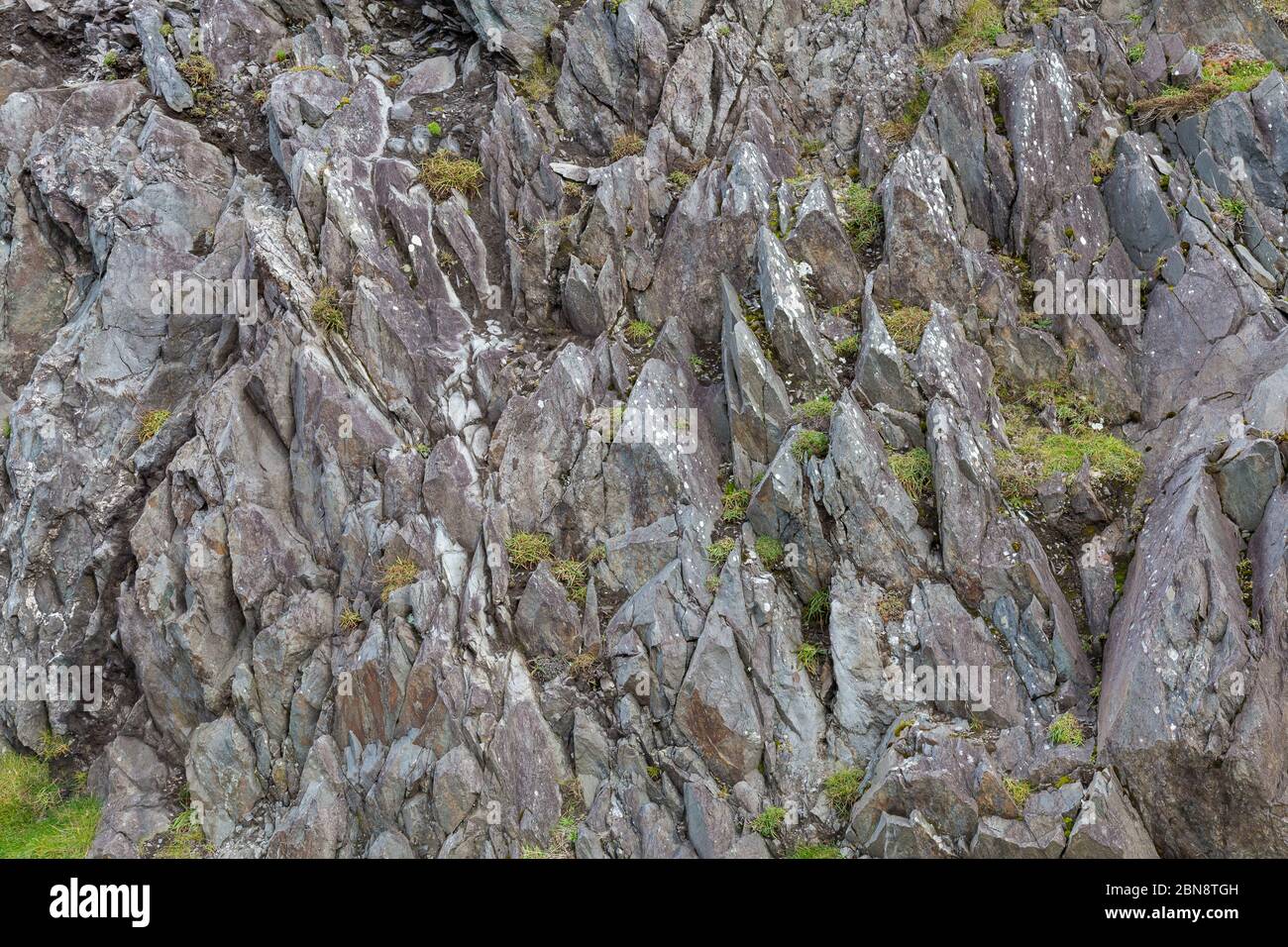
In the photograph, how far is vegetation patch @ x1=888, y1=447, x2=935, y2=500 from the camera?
50.2 ft

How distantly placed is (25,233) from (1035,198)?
23.6 m

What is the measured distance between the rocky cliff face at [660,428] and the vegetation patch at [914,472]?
0.09 metres

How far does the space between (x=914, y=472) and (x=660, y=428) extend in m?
4.76

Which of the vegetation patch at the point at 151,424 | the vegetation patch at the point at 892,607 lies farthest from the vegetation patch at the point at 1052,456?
the vegetation patch at the point at 151,424

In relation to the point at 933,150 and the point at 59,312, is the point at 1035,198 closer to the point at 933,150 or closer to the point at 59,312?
the point at 933,150

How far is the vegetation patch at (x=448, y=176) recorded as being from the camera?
19703 mm

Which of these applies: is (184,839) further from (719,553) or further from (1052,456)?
(1052,456)

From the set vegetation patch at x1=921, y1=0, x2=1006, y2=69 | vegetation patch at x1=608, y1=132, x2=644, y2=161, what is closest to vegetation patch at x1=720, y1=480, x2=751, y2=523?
vegetation patch at x1=608, y1=132, x2=644, y2=161

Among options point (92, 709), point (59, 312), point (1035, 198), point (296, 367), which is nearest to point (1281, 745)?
point (1035, 198)

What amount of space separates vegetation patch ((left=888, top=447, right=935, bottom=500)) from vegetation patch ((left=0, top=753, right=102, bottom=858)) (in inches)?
640

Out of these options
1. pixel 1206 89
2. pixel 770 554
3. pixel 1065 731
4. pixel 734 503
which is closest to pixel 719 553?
pixel 770 554

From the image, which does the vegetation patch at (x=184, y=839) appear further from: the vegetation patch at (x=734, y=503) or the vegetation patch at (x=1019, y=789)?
the vegetation patch at (x=1019, y=789)

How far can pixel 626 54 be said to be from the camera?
839 inches

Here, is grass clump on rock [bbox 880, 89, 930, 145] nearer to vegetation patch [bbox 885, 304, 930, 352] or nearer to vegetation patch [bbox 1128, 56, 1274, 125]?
vegetation patch [bbox 1128, 56, 1274, 125]
